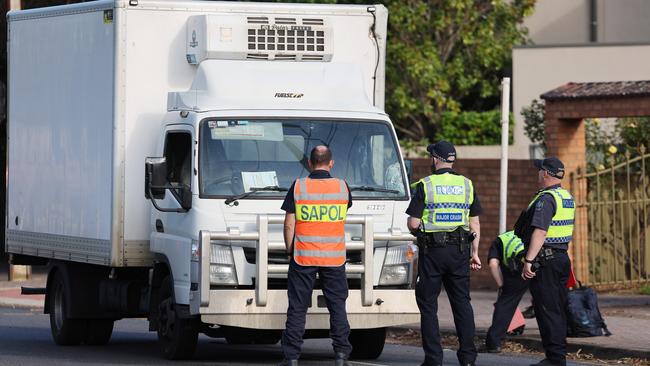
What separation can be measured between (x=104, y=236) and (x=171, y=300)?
1.05 metres

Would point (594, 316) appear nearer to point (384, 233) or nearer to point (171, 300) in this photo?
point (384, 233)

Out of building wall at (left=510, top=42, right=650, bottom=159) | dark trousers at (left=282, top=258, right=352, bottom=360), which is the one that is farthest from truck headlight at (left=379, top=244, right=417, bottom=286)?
building wall at (left=510, top=42, right=650, bottom=159)

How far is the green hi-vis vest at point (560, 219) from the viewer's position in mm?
Answer: 11922

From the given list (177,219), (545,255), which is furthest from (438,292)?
(177,219)

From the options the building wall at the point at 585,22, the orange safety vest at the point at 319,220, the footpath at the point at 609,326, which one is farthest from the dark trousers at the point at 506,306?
the building wall at the point at 585,22

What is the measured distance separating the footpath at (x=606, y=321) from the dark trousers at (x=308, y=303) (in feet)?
9.94

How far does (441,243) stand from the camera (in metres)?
11.7

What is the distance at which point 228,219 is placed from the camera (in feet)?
39.8

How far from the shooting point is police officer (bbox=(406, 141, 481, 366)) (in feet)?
38.3

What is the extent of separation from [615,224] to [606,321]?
4003 mm

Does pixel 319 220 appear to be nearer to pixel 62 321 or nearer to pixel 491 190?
pixel 62 321

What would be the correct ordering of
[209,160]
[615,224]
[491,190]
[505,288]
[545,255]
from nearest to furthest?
[545,255], [209,160], [505,288], [615,224], [491,190]

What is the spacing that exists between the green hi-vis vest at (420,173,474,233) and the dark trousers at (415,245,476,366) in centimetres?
18

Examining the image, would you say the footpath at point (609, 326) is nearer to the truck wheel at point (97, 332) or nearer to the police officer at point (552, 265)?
the police officer at point (552, 265)
